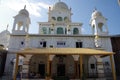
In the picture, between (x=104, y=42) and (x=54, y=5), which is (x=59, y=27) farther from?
(x=104, y=42)

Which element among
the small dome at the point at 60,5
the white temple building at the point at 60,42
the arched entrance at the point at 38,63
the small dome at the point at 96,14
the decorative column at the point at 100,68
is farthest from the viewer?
the small dome at the point at 60,5

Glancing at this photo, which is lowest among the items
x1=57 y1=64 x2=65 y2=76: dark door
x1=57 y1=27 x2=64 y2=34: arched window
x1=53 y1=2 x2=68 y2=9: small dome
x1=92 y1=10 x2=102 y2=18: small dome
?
x1=57 y1=64 x2=65 y2=76: dark door

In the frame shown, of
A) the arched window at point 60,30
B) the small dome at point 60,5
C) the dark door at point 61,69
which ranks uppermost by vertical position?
the small dome at point 60,5

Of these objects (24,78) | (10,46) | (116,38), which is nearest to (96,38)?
(116,38)

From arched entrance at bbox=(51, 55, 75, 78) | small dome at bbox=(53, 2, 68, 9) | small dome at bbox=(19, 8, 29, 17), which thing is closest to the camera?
arched entrance at bbox=(51, 55, 75, 78)

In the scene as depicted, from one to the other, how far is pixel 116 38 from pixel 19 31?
1745cm

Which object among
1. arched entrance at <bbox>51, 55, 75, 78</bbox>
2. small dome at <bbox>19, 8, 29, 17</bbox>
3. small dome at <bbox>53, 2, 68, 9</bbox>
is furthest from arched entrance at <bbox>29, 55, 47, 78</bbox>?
small dome at <bbox>53, 2, 68, 9</bbox>

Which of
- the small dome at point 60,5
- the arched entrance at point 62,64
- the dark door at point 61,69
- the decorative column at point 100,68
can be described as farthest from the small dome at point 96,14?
the dark door at point 61,69

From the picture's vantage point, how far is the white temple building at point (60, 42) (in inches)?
803

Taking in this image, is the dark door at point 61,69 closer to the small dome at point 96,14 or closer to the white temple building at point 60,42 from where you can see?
the white temple building at point 60,42

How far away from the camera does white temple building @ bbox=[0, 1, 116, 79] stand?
20.4m

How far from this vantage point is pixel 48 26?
29.4 metres

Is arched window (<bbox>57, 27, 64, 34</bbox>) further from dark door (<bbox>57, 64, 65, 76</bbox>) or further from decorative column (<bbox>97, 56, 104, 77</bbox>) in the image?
decorative column (<bbox>97, 56, 104, 77</bbox>)

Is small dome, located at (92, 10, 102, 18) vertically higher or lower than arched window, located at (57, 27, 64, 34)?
higher
